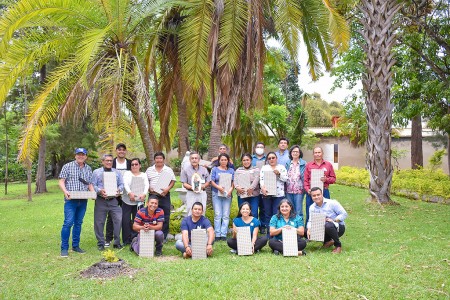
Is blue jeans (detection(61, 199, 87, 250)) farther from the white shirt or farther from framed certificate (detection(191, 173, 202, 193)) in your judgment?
framed certificate (detection(191, 173, 202, 193))

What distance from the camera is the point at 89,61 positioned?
8.82 meters

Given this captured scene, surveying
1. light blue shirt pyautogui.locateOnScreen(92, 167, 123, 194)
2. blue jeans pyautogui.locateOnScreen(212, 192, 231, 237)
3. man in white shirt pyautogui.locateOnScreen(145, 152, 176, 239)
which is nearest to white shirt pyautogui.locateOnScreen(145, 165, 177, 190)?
man in white shirt pyautogui.locateOnScreen(145, 152, 176, 239)

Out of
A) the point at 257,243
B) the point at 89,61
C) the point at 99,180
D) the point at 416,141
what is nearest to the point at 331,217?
the point at 257,243

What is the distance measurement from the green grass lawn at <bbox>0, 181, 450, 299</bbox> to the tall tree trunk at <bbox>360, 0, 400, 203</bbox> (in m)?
3.96

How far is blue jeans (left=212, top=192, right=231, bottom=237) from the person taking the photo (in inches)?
348

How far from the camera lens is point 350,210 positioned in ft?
42.8

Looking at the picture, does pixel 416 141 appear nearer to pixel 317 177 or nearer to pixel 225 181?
pixel 317 177

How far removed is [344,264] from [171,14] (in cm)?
731

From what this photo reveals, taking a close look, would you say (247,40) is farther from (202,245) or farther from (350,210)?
(350,210)

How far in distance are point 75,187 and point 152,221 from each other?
4.88 feet

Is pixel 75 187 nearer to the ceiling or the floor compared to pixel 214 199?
nearer to the ceiling

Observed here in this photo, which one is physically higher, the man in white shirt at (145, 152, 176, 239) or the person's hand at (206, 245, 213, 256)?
the man in white shirt at (145, 152, 176, 239)

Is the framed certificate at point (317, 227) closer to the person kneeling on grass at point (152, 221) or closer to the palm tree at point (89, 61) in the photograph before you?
the person kneeling on grass at point (152, 221)

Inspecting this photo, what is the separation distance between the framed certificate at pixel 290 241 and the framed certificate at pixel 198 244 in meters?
1.26
